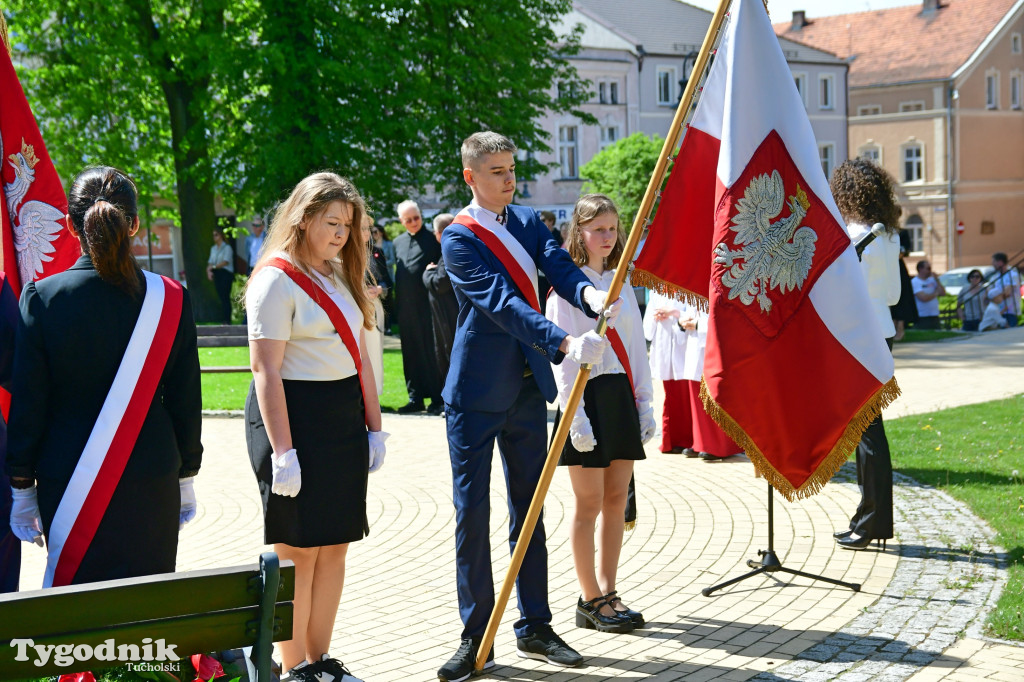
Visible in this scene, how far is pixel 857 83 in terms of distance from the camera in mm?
62156

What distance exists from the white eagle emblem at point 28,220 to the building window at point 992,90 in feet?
205

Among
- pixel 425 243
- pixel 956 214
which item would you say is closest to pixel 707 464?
pixel 425 243

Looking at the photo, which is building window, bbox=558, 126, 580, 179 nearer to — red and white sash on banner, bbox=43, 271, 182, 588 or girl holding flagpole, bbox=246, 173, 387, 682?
girl holding flagpole, bbox=246, 173, 387, 682

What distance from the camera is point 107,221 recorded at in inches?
150

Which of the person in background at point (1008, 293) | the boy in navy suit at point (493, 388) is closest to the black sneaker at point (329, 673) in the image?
the boy in navy suit at point (493, 388)

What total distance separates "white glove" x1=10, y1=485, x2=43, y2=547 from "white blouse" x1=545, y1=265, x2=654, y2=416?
8.11 ft

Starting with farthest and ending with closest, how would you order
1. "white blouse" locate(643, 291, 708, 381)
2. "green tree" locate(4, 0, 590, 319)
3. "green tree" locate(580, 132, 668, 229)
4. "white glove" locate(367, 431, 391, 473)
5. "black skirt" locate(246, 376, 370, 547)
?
1. "green tree" locate(580, 132, 668, 229)
2. "green tree" locate(4, 0, 590, 319)
3. "white blouse" locate(643, 291, 708, 381)
4. "white glove" locate(367, 431, 391, 473)
5. "black skirt" locate(246, 376, 370, 547)

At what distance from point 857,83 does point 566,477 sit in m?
58.1

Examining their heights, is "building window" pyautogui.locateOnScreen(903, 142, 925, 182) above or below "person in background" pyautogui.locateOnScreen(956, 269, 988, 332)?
above

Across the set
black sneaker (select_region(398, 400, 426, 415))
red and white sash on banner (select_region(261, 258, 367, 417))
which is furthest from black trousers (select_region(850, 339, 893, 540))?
black sneaker (select_region(398, 400, 426, 415))

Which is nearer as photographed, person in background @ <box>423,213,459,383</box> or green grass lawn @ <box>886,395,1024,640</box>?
green grass lawn @ <box>886,395,1024,640</box>

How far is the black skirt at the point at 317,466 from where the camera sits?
14.6 ft

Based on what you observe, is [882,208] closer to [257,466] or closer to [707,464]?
[707,464]

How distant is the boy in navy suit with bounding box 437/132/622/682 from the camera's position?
490 centimetres
